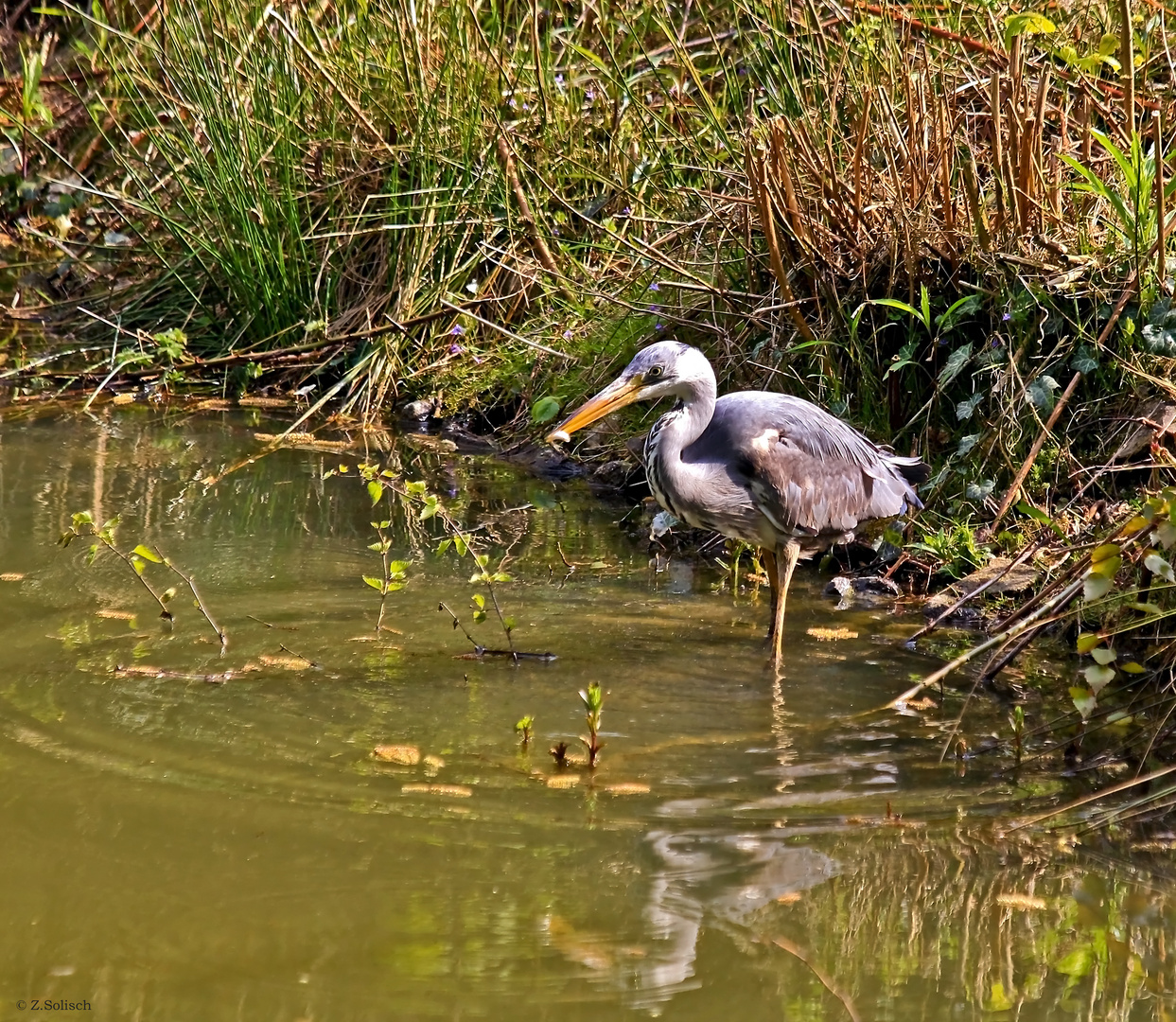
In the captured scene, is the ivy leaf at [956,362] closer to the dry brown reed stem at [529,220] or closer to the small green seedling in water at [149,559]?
the dry brown reed stem at [529,220]

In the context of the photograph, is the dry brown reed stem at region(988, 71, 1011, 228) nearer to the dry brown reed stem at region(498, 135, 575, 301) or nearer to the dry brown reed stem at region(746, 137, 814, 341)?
the dry brown reed stem at region(746, 137, 814, 341)

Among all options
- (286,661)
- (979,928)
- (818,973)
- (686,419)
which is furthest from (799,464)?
(818,973)

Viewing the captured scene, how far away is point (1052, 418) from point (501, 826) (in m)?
3.06

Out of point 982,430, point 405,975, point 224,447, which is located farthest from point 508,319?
point 405,975

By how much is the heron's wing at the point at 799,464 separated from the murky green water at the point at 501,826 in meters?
0.42

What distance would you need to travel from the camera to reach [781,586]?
5.59m

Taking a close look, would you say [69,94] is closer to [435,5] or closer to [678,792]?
[435,5]

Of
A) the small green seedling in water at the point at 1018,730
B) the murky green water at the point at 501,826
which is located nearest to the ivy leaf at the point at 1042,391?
the murky green water at the point at 501,826

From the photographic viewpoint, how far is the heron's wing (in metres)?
5.65

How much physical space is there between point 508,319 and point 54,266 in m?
3.92

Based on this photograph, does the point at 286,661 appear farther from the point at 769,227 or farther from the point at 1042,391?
the point at 1042,391

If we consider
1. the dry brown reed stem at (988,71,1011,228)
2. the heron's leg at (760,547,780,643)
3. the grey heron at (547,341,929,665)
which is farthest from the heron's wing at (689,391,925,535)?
the dry brown reed stem at (988,71,1011,228)

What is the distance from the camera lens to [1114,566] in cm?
386

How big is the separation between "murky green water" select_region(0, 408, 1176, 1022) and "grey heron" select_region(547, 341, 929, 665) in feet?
1.28
